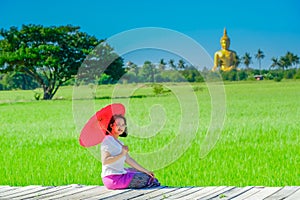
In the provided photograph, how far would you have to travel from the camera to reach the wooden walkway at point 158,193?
4664mm

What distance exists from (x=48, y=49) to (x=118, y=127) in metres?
26.3

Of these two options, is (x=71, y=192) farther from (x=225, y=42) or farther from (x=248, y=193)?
(x=225, y=42)

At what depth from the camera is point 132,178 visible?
5.08 meters

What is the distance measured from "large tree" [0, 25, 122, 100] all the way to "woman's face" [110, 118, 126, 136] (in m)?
26.0

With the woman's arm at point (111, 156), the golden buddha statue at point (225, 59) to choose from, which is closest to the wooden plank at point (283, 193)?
the woman's arm at point (111, 156)

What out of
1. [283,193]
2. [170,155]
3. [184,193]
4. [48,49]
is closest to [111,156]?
[184,193]

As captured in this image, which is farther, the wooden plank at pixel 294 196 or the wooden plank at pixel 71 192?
the wooden plank at pixel 71 192

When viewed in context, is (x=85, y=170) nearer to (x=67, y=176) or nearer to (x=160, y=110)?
(x=67, y=176)

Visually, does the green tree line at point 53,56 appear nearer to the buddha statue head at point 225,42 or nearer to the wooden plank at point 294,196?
the wooden plank at point 294,196

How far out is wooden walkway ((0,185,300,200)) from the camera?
4.66m

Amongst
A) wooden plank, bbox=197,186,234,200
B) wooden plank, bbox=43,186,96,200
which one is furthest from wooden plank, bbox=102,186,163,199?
wooden plank, bbox=197,186,234,200

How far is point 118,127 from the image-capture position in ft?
16.9

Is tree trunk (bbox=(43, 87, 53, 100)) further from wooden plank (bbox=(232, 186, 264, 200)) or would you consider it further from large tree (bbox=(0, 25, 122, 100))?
wooden plank (bbox=(232, 186, 264, 200))

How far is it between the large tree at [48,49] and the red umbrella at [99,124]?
25846mm
